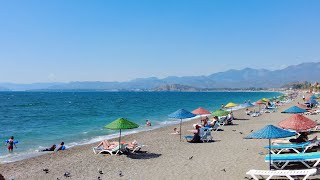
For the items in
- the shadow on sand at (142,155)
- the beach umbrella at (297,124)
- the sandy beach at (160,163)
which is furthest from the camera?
the shadow on sand at (142,155)

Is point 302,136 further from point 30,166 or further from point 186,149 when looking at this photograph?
point 30,166

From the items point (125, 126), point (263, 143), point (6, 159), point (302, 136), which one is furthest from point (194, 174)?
point (6, 159)

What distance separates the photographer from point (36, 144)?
867 inches

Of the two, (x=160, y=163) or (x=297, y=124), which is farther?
(x=160, y=163)

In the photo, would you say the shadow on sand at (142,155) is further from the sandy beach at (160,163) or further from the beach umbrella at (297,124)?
the beach umbrella at (297,124)

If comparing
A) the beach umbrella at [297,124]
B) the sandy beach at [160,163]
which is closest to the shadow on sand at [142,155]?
the sandy beach at [160,163]

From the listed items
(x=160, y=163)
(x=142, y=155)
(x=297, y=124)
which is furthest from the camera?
(x=142, y=155)

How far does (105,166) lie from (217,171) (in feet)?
14.1

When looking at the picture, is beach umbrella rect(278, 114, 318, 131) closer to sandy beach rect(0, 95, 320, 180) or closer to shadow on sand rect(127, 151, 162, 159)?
sandy beach rect(0, 95, 320, 180)

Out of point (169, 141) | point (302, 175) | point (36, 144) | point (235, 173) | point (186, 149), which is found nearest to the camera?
point (302, 175)

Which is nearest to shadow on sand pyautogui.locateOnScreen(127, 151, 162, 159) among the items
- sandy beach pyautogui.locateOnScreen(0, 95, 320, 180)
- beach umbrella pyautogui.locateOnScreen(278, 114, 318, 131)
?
sandy beach pyautogui.locateOnScreen(0, 95, 320, 180)

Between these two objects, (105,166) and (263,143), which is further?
(263,143)

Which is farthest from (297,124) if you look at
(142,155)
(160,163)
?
(142,155)

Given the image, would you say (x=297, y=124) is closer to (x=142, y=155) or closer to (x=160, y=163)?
(x=160, y=163)
